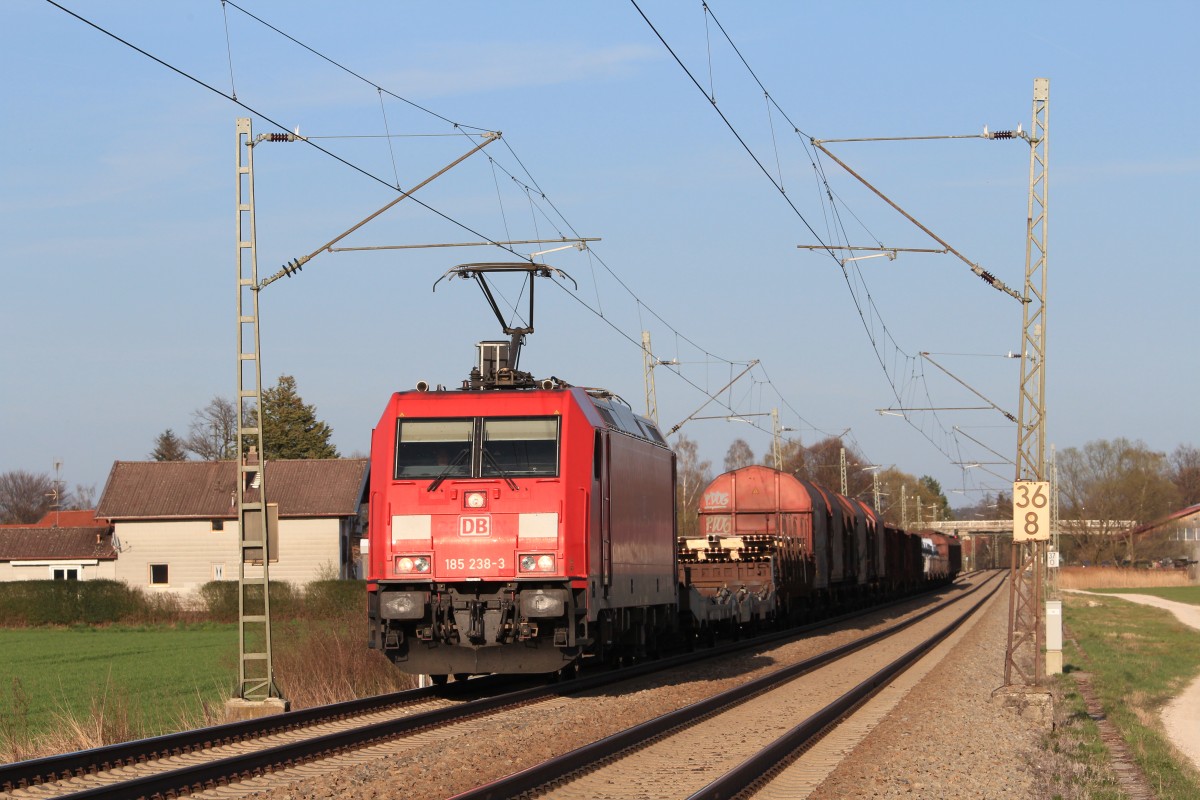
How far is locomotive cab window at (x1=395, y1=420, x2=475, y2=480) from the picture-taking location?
17.4 metres

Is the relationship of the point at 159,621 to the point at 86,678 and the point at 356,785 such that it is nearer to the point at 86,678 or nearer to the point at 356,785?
the point at 86,678

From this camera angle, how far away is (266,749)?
12531mm

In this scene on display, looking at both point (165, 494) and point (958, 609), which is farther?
point (165, 494)

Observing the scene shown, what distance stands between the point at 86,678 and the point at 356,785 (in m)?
22.8

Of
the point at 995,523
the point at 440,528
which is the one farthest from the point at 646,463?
the point at 995,523

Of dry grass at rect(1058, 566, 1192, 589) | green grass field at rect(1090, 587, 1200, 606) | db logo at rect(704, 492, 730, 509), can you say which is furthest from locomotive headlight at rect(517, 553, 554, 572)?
dry grass at rect(1058, 566, 1192, 589)

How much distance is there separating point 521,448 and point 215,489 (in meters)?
49.2

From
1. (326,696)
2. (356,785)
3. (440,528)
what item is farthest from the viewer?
(326,696)

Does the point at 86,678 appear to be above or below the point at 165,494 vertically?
below

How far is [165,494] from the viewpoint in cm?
6359

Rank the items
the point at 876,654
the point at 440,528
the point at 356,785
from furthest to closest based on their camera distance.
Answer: the point at 876,654 < the point at 440,528 < the point at 356,785

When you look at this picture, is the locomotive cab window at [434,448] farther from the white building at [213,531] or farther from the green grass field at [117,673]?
the white building at [213,531]

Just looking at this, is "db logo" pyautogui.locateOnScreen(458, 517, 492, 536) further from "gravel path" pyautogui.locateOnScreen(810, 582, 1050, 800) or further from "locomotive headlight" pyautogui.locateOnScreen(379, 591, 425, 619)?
"gravel path" pyautogui.locateOnScreen(810, 582, 1050, 800)

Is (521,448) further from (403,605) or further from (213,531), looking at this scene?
(213,531)
